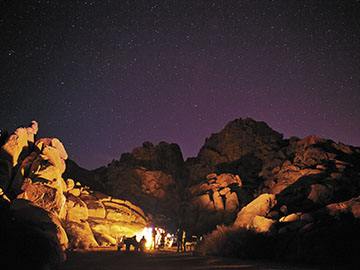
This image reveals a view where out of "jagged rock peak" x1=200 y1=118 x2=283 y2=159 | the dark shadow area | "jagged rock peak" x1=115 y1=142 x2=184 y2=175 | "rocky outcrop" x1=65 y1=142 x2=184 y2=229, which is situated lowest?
the dark shadow area

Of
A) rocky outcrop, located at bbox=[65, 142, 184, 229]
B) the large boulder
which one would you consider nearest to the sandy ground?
the large boulder

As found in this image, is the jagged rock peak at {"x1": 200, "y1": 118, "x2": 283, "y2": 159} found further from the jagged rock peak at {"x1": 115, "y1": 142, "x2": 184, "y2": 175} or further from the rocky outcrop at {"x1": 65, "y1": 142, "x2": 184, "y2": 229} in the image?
the rocky outcrop at {"x1": 65, "y1": 142, "x2": 184, "y2": 229}

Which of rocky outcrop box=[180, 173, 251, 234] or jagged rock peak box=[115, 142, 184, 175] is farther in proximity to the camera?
jagged rock peak box=[115, 142, 184, 175]

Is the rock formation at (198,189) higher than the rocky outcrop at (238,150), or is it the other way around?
the rocky outcrop at (238,150)

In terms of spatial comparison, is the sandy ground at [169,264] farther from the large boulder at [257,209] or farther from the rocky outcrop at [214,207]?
the rocky outcrop at [214,207]

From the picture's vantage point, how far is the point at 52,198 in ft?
66.2

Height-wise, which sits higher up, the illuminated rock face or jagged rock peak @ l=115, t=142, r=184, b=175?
jagged rock peak @ l=115, t=142, r=184, b=175

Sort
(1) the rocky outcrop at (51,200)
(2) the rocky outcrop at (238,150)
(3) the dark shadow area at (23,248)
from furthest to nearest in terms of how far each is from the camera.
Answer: (2) the rocky outcrop at (238,150), (1) the rocky outcrop at (51,200), (3) the dark shadow area at (23,248)

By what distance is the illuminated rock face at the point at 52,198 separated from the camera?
14.9 m

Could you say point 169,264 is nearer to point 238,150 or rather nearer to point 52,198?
point 52,198

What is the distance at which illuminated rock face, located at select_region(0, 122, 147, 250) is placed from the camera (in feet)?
48.9

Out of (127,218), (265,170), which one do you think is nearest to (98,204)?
(127,218)

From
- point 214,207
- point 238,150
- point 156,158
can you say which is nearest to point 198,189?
point 214,207

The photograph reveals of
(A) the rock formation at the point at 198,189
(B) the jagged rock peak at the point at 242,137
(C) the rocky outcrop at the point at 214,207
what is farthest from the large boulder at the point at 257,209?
(B) the jagged rock peak at the point at 242,137
